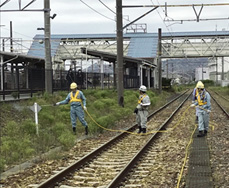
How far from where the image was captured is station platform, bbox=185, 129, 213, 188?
737 centimetres

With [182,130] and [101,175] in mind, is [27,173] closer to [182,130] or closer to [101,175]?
[101,175]

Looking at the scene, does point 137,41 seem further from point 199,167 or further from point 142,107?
point 199,167

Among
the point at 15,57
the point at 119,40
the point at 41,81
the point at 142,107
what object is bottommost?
the point at 142,107

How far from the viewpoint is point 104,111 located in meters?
22.2

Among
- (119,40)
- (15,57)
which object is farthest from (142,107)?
(15,57)

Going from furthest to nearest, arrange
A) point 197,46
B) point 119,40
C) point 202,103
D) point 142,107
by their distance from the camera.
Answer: point 197,46 → point 119,40 → point 142,107 → point 202,103

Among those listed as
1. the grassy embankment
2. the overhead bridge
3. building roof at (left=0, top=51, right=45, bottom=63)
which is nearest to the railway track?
the grassy embankment

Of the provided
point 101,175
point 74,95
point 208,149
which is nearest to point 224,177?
point 101,175

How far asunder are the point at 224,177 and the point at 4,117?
382 inches

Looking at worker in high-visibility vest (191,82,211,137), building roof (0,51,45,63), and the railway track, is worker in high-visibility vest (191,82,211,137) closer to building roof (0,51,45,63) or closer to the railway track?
the railway track

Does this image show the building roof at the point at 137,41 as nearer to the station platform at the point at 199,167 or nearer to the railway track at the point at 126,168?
the railway track at the point at 126,168

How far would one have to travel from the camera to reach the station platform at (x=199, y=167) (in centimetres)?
737

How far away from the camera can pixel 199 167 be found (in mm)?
8727

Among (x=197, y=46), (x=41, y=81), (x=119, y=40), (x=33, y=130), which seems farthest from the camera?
(x=197, y=46)
